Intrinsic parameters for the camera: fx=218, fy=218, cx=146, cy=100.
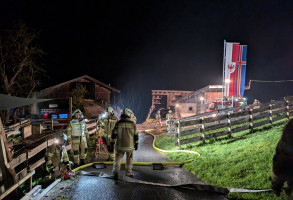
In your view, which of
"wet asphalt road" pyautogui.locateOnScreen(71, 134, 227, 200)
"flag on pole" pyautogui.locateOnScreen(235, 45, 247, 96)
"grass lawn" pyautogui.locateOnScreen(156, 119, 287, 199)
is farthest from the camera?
"flag on pole" pyautogui.locateOnScreen(235, 45, 247, 96)

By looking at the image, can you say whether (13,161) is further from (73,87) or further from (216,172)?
(73,87)

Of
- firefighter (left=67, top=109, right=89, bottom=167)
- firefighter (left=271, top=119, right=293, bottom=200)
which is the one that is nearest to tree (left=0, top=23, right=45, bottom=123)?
firefighter (left=67, top=109, right=89, bottom=167)

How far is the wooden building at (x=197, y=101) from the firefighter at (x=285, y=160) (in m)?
25.7

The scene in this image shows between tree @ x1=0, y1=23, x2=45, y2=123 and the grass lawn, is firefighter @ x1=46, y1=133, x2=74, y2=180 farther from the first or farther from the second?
tree @ x1=0, y1=23, x2=45, y2=123

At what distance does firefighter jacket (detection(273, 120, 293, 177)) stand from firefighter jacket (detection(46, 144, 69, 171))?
18.1 ft

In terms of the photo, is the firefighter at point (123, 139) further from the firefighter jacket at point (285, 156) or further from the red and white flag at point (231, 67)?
→ the red and white flag at point (231, 67)

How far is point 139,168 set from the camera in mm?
7574

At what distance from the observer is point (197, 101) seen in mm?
29516

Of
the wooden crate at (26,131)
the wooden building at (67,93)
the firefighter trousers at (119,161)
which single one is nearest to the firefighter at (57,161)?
the firefighter trousers at (119,161)

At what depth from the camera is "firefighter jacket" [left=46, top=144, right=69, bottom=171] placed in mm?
6266

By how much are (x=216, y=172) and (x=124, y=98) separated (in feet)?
159

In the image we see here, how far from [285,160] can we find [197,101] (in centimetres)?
2728

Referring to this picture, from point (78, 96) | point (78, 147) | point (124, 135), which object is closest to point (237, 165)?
point (124, 135)

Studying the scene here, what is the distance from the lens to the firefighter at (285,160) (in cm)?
268
